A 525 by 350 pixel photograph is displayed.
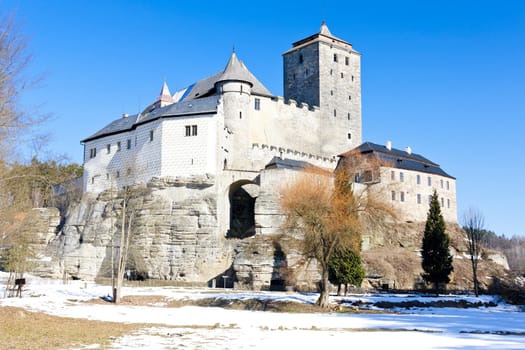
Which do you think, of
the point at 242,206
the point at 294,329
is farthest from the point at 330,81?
the point at 294,329

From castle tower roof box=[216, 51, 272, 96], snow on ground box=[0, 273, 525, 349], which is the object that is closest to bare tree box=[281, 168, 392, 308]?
snow on ground box=[0, 273, 525, 349]

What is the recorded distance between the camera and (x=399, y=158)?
63.2 m

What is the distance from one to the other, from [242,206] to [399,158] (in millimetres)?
19191

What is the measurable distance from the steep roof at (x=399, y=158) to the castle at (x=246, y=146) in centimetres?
17

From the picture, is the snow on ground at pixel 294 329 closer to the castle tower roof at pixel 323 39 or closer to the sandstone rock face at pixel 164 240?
the sandstone rock face at pixel 164 240

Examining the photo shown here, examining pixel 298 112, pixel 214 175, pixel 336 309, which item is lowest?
pixel 336 309

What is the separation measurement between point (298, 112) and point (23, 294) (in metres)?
42.2

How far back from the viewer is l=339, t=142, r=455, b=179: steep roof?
203ft

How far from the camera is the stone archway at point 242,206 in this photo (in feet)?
177

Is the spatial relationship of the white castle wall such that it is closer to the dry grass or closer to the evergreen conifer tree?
the evergreen conifer tree

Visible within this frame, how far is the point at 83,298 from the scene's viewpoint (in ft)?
102

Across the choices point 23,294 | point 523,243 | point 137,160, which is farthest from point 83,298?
point 523,243

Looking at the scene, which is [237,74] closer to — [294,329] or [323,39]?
[323,39]

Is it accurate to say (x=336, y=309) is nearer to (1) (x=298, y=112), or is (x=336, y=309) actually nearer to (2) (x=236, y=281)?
(2) (x=236, y=281)
